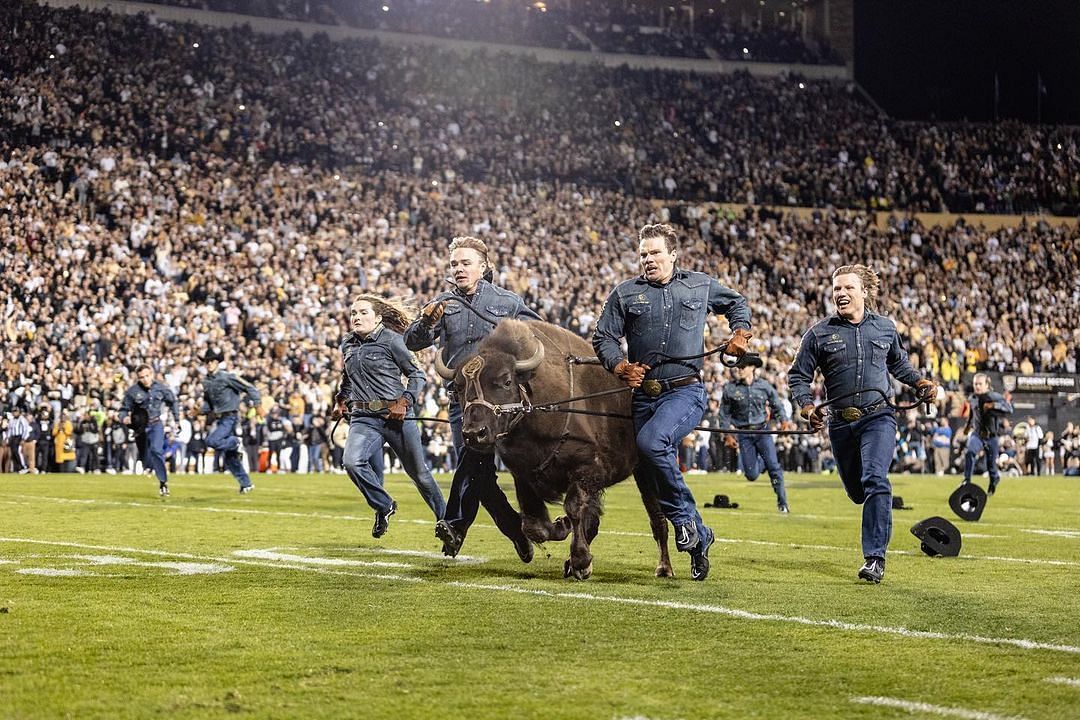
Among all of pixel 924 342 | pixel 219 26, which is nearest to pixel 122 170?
pixel 219 26

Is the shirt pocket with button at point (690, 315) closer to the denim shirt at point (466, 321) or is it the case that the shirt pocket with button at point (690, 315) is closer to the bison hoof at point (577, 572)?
the denim shirt at point (466, 321)

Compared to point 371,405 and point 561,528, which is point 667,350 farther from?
point 371,405

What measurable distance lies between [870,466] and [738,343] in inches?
60.7

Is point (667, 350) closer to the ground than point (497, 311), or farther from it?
closer to the ground

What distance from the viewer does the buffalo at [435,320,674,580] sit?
29.2 ft

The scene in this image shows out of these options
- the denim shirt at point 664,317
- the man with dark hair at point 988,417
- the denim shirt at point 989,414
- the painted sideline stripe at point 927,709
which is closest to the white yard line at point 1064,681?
the painted sideline stripe at point 927,709

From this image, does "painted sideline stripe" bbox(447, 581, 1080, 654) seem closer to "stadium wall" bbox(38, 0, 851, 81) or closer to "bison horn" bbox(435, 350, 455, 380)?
"bison horn" bbox(435, 350, 455, 380)

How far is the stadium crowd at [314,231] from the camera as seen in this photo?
98.3 feet

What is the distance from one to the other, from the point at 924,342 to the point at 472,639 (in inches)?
1351

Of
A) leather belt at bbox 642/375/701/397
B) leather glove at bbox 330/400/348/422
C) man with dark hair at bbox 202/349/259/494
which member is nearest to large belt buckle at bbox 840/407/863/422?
leather belt at bbox 642/375/701/397

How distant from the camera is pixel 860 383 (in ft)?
31.6

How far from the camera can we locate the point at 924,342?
38.8m

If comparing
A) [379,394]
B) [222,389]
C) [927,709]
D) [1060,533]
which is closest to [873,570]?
[927,709]

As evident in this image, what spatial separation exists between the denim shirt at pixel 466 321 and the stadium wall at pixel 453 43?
36.1 m
